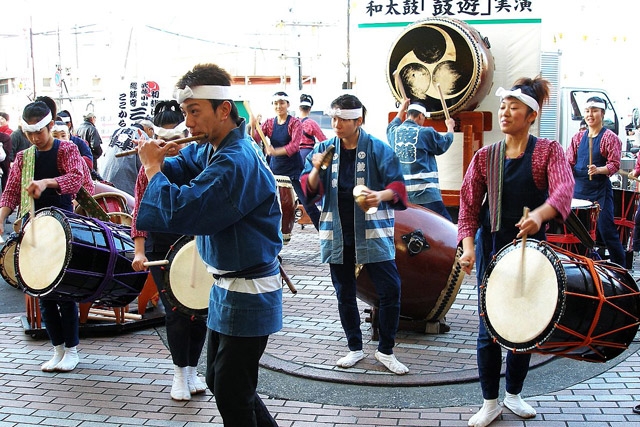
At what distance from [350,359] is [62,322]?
1927mm

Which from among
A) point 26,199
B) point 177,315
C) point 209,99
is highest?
point 209,99

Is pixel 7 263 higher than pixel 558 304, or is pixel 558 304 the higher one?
pixel 558 304

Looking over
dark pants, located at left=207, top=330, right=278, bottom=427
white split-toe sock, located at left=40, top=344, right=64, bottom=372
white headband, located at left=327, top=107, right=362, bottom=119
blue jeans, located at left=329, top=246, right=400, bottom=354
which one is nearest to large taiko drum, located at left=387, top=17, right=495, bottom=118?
white headband, located at left=327, top=107, right=362, bottom=119

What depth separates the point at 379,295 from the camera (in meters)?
5.18

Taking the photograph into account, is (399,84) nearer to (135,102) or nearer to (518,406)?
(135,102)

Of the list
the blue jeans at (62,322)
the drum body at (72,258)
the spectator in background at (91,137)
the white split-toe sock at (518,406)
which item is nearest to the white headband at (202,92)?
the drum body at (72,258)

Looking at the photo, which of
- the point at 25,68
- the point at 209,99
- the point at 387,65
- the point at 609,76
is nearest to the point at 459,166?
the point at 387,65

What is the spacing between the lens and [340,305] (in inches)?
207

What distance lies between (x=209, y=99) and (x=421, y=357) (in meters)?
2.87

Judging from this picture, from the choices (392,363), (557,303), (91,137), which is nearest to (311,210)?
(392,363)

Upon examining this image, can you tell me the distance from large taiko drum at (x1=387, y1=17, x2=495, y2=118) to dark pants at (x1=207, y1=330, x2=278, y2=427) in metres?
6.59

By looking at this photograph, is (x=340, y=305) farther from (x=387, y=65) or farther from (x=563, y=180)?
(x=387, y=65)

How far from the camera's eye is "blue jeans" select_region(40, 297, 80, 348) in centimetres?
530

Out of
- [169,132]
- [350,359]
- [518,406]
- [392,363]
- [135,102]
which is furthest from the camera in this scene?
[135,102]
